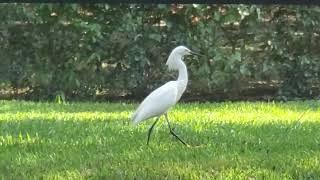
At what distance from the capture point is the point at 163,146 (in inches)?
212

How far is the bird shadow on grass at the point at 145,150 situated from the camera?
459 centimetres

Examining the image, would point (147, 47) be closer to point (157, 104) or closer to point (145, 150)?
point (157, 104)

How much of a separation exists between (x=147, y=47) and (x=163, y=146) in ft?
16.1

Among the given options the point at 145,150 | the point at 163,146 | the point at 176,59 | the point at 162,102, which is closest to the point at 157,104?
the point at 162,102

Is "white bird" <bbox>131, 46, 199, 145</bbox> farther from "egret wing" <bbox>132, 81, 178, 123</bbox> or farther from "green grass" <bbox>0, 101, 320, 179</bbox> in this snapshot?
"green grass" <bbox>0, 101, 320, 179</bbox>

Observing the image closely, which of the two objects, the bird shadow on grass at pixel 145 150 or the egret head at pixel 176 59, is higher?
the egret head at pixel 176 59

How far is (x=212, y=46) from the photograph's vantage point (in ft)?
33.6

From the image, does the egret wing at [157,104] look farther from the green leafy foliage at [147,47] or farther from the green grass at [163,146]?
the green leafy foliage at [147,47]

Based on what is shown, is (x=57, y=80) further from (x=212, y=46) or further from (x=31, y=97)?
(x=212, y=46)

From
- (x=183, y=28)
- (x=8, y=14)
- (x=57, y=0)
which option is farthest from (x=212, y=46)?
(x=57, y=0)

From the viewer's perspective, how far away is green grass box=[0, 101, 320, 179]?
455 centimetres

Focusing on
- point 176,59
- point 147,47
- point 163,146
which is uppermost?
point 176,59

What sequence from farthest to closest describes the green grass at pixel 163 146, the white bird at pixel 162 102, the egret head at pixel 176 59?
the egret head at pixel 176 59, the white bird at pixel 162 102, the green grass at pixel 163 146

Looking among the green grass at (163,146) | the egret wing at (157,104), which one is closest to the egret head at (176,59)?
the egret wing at (157,104)
